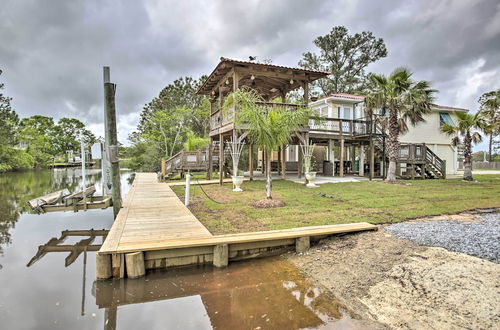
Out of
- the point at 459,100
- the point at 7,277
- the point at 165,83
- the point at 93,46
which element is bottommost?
the point at 7,277

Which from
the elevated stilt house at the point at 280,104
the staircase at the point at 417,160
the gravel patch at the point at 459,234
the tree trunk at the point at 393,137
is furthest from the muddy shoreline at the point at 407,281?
the staircase at the point at 417,160

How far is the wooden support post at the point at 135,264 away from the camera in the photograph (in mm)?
4387

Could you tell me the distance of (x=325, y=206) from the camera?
8.73m

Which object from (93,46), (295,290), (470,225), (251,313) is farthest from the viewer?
(93,46)

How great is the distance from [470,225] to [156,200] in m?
8.74

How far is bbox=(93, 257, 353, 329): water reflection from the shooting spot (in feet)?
11.0

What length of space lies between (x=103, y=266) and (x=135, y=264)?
0.46 m

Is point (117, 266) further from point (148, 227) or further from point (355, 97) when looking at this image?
point (355, 97)

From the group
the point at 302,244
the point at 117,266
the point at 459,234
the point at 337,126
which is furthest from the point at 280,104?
the point at 117,266

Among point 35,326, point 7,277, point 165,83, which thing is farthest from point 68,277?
point 165,83

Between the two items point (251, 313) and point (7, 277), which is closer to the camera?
point (251, 313)

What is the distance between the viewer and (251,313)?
11.4 feet

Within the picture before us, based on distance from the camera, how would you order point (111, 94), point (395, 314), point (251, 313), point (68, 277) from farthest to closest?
point (111, 94)
point (68, 277)
point (251, 313)
point (395, 314)

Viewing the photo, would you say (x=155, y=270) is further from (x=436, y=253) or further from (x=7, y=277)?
(x=436, y=253)
